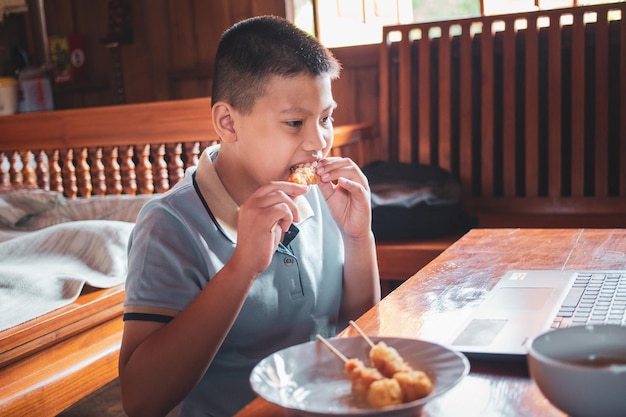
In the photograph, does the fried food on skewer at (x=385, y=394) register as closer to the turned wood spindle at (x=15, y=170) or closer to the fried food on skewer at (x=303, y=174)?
the fried food on skewer at (x=303, y=174)

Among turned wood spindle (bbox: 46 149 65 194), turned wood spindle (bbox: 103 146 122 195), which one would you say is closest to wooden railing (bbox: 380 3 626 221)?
turned wood spindle (bbox: 103 146 122 195)

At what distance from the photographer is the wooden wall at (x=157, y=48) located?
14.3 feet

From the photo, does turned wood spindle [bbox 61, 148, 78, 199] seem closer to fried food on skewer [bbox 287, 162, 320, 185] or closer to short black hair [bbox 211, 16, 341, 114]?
short black hair [bbox 211, 16, 341, 114]

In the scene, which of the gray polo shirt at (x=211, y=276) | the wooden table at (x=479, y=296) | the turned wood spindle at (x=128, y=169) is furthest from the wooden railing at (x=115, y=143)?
the gray polo shirt at (x=211, y=276)

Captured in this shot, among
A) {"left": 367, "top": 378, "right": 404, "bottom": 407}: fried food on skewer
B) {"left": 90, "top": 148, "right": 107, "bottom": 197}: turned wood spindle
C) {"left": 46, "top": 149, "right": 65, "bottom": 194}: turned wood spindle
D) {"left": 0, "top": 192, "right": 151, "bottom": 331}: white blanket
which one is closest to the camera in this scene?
{"left": 367, "top": 378, "right": 404, "bottom": 407}: fried food on skewer

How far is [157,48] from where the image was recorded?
4828mm

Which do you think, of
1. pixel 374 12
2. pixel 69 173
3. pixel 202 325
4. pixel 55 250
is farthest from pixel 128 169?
pixel 202 325

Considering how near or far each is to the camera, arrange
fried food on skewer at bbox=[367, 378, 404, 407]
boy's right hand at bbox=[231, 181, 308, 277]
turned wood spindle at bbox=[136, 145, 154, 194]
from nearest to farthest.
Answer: fried food on skewer at bbox=[367, 378, 404, 407] → boy's right hand at bbox=[231, 181, 308, 277] → turned wood spindle at bbox=[136, 145, 154, 194]

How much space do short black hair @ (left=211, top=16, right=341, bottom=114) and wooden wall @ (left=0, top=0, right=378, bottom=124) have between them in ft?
8.87

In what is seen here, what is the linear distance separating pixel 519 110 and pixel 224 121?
7.59 ft

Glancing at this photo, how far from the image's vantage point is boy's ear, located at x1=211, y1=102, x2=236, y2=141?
142cm

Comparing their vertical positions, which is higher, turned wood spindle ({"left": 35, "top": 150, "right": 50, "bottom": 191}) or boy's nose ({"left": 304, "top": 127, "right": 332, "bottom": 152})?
boy's nose ({"left": 304, "top": 127, "right": 332, "bottom": 152})

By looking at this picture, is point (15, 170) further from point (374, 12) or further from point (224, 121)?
point (224, 121)

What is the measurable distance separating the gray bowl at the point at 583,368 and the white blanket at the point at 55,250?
5.14 ft
